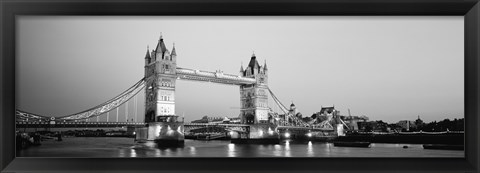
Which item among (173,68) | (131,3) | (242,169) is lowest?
(242,169)

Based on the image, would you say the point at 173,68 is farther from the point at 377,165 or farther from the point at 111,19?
the point at 377,165

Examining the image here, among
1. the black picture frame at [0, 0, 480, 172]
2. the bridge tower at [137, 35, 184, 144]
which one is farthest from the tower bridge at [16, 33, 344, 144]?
the black picture frame at [0, 0, 480, 172]

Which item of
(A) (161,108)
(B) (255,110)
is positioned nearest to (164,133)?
(A) (161,108)

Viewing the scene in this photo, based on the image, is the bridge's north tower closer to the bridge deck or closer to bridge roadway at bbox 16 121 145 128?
the bridge deck

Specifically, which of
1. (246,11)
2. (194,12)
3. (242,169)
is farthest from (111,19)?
(242,169)

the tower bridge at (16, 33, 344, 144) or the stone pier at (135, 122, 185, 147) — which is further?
the stone pier at (135, 122, 185, 147)

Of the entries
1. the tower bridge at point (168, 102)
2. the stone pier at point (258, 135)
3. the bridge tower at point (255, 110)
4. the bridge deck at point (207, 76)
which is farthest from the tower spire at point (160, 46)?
the stone pier at point (258, 135)
